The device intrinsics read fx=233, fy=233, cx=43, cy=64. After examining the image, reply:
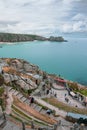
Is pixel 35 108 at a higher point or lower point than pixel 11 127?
lower

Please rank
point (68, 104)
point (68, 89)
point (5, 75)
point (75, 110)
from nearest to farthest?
point (75, 110), point (68, 104), point (5, 75), point (68, 89)

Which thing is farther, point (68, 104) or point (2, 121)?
point (68, 104)

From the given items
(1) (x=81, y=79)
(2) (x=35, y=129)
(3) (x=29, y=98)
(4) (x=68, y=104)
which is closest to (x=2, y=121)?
(2) (x=35, y=129)

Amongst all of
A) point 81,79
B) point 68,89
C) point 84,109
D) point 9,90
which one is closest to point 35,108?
point 9,90

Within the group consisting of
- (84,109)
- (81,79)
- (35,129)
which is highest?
(35,129)

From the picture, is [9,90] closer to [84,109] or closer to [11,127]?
[84,109]

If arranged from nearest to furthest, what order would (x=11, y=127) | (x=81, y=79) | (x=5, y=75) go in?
(x=11, y=127)
(x=5, y=75)
(x=81, y=79)

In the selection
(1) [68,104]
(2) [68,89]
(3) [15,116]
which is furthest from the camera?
(2) [68,89]

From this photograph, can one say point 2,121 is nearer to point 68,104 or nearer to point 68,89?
point 68,104

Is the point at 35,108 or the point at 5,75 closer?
the point at 35,108
